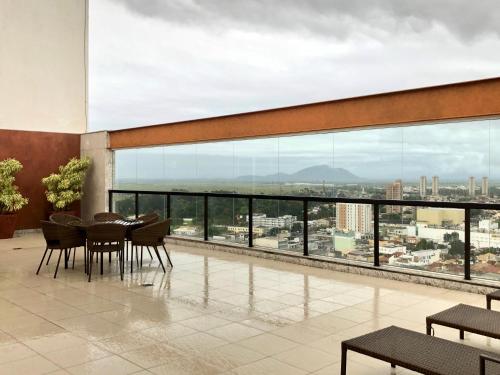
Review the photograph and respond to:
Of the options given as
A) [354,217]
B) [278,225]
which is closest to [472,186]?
Result: [354,217]

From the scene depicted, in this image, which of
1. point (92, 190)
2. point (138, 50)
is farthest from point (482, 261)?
point (138, 50)

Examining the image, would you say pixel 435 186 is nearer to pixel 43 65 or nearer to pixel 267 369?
pixel 267 369

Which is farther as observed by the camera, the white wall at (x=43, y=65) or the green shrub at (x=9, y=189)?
the white wall at (x=43, y=65)

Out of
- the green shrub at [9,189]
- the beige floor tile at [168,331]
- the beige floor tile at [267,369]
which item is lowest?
the beige floor tile at [267,369]

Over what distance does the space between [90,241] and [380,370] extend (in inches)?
176

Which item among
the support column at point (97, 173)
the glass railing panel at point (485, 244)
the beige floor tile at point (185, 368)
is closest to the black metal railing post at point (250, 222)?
the glass railing panel at point (485, 244)

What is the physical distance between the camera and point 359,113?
653 cm

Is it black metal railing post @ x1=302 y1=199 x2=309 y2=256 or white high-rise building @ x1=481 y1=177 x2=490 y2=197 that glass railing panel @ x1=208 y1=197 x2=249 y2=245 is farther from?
white high-rise building @ x1=481 y1=177 x2=490 y2=197

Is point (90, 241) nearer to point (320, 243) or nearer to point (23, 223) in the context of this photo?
point (320, 243)

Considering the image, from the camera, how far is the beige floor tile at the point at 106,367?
324 cm

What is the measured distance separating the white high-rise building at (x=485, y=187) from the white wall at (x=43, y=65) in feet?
34.5

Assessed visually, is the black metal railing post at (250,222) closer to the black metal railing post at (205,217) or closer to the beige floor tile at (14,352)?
the black metal railing post at (205,217)

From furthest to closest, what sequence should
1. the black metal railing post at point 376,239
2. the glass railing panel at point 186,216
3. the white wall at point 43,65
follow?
the white wall at point 43,65, the glass railing panel at point 186,216, the black metal railing post at point 376,239

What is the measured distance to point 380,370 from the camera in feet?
10.8
